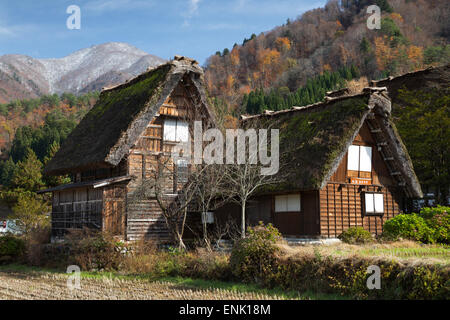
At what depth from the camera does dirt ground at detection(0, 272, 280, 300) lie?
36.4ft

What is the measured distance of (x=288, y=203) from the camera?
21047 millimetres

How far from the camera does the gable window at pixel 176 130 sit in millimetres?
22562

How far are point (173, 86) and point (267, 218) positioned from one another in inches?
299

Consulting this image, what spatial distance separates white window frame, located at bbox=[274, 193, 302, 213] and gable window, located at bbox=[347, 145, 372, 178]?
9.04 feet

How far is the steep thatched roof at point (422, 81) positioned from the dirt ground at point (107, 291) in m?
22.6

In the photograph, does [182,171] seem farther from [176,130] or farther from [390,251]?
[390,251]

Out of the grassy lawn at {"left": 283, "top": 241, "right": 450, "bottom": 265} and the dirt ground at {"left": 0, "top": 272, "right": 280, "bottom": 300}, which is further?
the dirt ground at {"left": 0, "top": 272, "right": 280, "bottom": 300}

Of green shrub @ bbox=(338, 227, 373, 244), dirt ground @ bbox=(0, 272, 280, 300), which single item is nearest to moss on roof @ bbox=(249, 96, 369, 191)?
green shrub @ bbox=(338, 227, 373, 244)

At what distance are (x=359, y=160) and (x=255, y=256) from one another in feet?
34.8

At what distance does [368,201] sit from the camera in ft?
71.3

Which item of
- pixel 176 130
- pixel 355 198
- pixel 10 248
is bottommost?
pixel 10 248
